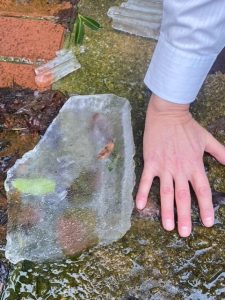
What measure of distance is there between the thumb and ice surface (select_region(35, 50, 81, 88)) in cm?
66

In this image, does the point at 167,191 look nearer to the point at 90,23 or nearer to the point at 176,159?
the point at 176,159

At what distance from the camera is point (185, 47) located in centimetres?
185

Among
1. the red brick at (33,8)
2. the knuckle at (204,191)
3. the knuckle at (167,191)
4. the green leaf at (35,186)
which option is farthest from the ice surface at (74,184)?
the red brick at (33,8)

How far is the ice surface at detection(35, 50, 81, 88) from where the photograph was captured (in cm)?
231

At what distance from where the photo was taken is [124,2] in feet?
8.52

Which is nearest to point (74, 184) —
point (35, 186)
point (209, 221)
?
point (35, 186)

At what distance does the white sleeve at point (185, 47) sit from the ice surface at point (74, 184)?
24 cm

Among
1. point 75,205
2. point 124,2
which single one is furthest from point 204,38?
point 124,2

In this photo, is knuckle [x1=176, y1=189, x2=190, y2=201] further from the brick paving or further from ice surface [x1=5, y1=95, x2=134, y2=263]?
the brick paving

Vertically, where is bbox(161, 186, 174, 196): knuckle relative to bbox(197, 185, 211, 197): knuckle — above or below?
below

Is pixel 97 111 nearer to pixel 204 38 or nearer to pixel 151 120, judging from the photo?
pixel 151 120

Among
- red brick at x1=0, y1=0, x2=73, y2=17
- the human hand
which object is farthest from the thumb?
red brick at x1=0, y1=0, x2=73, y2=17

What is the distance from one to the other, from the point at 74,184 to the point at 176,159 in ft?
1.20

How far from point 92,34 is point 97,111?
1.46 feet
